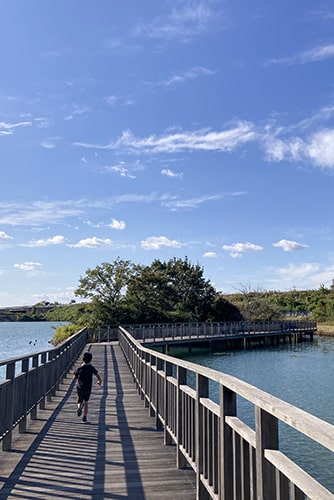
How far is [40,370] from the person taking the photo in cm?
730

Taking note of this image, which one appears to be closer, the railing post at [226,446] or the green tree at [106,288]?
the railing post at [226,446]

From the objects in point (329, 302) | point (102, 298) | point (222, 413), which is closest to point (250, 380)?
point (222, 413)

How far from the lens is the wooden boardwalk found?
3.98 meters

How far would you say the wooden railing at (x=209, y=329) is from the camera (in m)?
29.8

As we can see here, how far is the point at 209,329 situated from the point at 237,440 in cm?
3343

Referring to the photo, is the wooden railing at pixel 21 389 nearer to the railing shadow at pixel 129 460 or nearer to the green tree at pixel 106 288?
the railing shadow at pixel 129 460

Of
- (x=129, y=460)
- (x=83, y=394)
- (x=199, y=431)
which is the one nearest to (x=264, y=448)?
(x=199, y=431)

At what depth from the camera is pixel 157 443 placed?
5.63 m

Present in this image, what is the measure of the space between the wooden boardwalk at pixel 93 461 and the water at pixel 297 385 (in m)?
3.51

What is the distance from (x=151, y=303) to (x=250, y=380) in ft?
78.7

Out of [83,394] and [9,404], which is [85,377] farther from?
[9,404]

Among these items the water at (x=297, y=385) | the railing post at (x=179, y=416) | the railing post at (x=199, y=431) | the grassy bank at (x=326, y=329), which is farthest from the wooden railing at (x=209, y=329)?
the railing post at (x=199, y=431)

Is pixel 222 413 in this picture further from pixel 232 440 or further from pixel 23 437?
pixel 23 437

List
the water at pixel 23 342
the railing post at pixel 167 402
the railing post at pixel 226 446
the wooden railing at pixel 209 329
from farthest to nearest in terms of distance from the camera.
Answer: the water at pixel 23 342, the wooden railing at pixel 209 329, the railing post at pixel 167 402, the railing post at pixel 226 446
